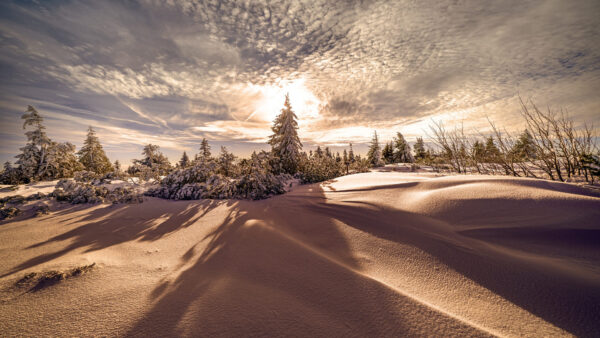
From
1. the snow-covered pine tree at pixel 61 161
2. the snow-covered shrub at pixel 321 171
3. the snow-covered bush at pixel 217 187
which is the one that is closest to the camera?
the snow-covered bush at pixel 217 187

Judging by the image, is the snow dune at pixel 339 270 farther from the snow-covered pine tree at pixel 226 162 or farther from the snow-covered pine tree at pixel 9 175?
the snow-covered pine tree at pixel 9 175

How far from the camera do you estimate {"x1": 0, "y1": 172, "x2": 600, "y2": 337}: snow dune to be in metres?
1.07

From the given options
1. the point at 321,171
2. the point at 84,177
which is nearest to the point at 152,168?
the point at 84,177

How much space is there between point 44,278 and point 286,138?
36.1 ft

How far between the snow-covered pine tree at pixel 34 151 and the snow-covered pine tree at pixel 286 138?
33.8ft

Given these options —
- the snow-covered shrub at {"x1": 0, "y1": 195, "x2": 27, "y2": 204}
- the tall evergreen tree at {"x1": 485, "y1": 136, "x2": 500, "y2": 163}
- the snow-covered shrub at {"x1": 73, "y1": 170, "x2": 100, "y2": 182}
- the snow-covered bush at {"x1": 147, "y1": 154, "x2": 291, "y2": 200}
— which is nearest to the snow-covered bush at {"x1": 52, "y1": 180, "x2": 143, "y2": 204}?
the snow-covered shrub at {"x1": 0, "y1": 195, "x2": 27, "y2": 204}

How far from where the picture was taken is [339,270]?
5.21 feet

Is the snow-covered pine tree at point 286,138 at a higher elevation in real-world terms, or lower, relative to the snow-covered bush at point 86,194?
higher

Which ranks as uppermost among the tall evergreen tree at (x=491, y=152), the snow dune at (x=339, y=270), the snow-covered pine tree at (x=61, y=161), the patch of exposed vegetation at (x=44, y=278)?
the snow-covered pine tree at (x=61, y=161)

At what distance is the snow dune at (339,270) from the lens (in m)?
1.07

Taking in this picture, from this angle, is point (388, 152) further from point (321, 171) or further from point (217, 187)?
point (217, 187)

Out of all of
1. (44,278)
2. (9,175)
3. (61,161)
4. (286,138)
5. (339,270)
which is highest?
(286,138)

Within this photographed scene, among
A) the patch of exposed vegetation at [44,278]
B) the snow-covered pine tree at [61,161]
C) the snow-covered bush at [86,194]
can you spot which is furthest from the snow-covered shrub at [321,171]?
the snow-covered pine tree at [61,161]

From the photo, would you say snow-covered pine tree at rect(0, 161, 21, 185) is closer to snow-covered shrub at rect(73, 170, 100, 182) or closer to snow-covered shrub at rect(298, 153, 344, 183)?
snow-covered shrub at rect(73, 170, 100, 182)
